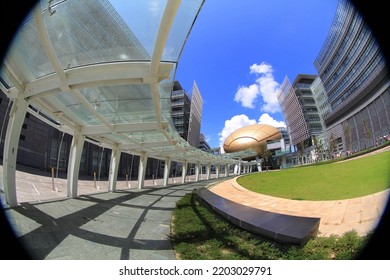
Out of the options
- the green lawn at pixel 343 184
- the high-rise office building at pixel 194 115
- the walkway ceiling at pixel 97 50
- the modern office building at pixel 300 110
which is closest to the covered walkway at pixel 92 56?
the walkway ceiling at pixel 97 50

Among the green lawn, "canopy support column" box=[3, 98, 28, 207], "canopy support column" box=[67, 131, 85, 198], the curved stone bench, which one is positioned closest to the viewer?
the curved stone bench

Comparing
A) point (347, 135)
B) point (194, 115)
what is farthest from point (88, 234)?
point (194, 115)

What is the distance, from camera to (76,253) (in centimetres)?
387

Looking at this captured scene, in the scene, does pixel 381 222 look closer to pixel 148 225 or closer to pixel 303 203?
pixel 303 203

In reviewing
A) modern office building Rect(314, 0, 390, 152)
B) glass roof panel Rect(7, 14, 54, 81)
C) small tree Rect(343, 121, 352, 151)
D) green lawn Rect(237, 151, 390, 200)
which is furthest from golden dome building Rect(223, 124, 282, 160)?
glass roof panel Rect(7, 14, 54, 81)

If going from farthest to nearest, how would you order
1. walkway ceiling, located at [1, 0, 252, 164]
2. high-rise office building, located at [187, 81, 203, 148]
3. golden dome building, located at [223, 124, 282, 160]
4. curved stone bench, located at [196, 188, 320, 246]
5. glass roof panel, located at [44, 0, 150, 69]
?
golden dome building, located at [223, 124, 282, 160] < high-rise office building, located at [187, 81, 203, 148] < glass roof panel, located at [44, 0, 150, 69] < walkway ceiling, located at [1, 0, 252, 164] < curved stone bench, located at [196, 188, 320, 246]

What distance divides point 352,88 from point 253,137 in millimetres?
52334

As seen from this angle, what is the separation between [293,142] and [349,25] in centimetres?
6270

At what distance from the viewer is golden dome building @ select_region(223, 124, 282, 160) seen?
95562 mm

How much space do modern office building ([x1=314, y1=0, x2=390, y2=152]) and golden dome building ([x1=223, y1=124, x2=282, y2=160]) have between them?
34.1m

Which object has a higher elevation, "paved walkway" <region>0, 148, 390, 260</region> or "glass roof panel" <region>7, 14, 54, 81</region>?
"glass roof panel" <region>7, 14, 54, 81</region>

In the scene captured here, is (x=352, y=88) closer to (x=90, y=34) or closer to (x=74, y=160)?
(x=74, y=160)

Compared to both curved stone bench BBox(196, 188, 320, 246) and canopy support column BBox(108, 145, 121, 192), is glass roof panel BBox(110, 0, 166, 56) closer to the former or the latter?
curved stone bench BBox(196, 188, 320, 246)

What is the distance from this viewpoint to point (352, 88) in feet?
155
